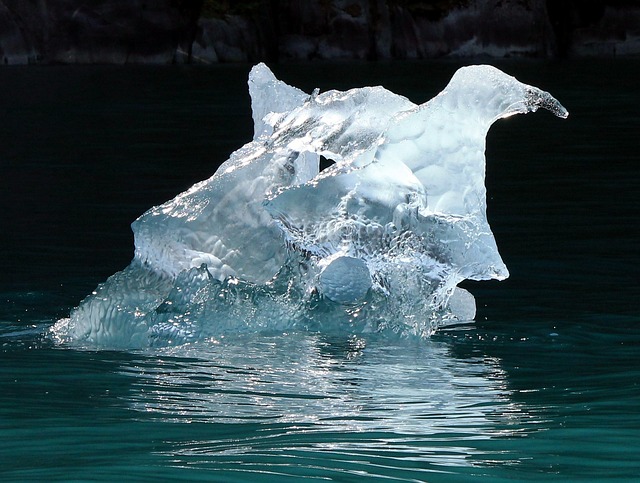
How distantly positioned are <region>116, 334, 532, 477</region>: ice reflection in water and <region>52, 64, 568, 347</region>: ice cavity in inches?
9.6

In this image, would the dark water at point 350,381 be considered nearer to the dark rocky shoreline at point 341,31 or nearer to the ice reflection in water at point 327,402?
the ice reflection in water at point 327,402

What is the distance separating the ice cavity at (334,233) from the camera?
596 centimetres

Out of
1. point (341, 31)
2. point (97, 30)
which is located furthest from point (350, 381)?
point (341, 31)

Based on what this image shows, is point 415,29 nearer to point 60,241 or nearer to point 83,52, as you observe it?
point 83,52

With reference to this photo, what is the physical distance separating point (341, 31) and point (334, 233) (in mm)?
33518

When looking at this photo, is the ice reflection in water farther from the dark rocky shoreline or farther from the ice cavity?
the dark rocky shoreline

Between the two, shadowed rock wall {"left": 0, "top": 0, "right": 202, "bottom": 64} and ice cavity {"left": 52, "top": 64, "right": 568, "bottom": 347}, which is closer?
ice cavity {"left": 52, "top": 64, "right": 568, "bottom": 347}

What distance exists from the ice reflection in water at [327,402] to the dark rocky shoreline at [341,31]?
3179 cm

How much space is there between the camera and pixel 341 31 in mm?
38969

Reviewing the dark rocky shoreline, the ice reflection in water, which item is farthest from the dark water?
the dark rocky shoreline

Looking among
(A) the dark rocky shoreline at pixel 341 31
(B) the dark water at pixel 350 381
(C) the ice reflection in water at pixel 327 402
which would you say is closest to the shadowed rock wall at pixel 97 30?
(A) the dark rocky shoreline at pixel 341 31

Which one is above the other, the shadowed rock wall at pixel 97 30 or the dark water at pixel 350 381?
the shadowed rock wall at pixel 97 30

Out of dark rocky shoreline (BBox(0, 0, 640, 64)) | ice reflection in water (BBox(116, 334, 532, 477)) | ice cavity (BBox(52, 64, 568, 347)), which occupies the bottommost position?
ice reflection in water (BBox(116, 334, 532, 477))

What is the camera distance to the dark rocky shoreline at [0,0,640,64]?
36656 millimetres
